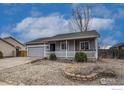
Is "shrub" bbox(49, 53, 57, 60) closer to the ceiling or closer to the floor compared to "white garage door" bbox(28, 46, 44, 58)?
closer to the floor

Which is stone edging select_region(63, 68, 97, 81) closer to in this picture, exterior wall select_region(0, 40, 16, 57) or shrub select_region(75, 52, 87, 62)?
shrub select_region(75, 52, 87, 62)

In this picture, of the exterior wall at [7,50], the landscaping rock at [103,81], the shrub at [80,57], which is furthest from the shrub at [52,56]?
the landscaping rock at [103,81]

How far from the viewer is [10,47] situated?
298 inches

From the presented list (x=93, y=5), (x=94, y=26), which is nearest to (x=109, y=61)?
(x=94, y=26)

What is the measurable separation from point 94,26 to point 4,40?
2.70 meters

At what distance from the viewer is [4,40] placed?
287 inches

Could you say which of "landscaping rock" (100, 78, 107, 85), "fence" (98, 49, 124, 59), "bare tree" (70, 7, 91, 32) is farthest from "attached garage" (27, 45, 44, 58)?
"landscaping rock" (100, 78, 107, 85)

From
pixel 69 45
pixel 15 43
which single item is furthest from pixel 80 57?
pixel 69 45

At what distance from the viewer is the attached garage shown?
312 inches

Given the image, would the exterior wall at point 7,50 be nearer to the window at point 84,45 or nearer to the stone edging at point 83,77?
the stone edging at point 83,77

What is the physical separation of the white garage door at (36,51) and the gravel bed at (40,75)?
1.65 feet

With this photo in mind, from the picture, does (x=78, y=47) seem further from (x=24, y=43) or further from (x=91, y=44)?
(x=24, y=43)

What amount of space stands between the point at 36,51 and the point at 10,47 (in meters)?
1.18
